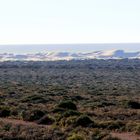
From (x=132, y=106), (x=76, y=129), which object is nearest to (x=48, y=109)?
(x=132, y=106)

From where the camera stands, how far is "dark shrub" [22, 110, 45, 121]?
86.9ft

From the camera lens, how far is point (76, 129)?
21.7m

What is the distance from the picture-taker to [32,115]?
2673 cm

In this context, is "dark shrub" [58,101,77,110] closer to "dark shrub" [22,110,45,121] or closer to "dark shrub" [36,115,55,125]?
"dark shrub" [22,110,45,121]

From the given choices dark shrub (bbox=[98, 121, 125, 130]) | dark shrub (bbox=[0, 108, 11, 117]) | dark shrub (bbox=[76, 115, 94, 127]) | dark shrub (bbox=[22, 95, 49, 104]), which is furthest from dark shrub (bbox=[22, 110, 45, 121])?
dark shrub (bbox=[22, 95, 49, 104])

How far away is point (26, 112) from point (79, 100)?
36.9ft

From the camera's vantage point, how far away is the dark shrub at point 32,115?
2650cm

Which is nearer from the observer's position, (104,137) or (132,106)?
(104,137)

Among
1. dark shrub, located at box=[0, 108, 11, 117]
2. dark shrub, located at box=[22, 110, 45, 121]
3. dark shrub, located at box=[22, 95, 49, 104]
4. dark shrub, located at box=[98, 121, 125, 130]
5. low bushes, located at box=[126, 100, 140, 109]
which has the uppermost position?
dark shrub, located at box=[98, 121, 125, 130]

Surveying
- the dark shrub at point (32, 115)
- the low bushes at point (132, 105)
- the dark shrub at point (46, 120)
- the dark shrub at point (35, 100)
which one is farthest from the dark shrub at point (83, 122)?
the dark shrub at point (35, 100)

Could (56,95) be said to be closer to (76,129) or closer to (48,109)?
(48,109)

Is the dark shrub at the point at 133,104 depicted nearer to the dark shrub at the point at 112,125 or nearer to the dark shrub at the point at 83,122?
the dark shrub at the point at 112,125

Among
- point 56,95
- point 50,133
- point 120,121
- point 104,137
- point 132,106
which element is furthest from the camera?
point 56,95

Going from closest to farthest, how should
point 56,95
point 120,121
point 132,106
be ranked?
point 120,121
point 132,106
point 56,95
